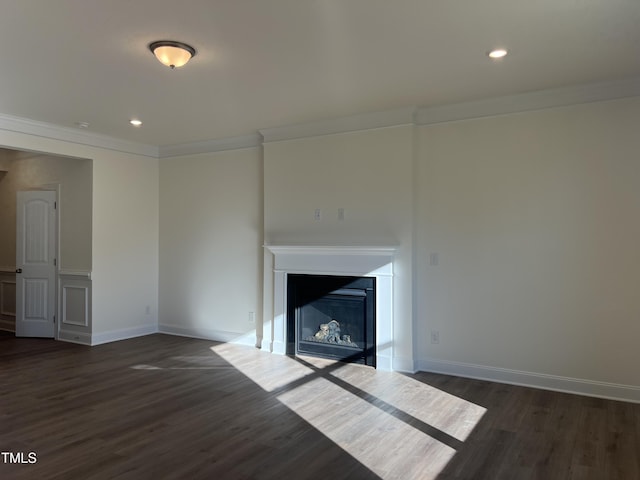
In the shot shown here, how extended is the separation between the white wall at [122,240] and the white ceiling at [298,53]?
51.2 inches

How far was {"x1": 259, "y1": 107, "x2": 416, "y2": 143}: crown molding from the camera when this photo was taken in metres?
4.70

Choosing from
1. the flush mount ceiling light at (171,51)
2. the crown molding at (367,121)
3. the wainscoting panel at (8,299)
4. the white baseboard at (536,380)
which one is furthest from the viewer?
the wainscoting panel at (8,299)

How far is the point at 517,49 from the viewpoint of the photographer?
3219 millimetres

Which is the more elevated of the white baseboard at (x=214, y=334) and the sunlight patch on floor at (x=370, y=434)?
the white baseboard at (x=214, y=334)

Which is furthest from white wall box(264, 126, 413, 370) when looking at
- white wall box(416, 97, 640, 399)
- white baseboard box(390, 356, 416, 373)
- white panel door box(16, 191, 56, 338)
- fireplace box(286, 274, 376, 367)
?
white panel door box(16, 191, 56, 338)

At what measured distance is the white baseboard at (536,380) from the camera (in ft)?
12.5

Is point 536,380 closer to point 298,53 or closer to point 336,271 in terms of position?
point 336,271

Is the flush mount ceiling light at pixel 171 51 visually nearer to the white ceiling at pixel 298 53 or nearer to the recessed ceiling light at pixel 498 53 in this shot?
the white ceiling at pixel 298 53

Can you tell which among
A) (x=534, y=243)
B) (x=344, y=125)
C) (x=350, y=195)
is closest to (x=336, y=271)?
(x=350, y=195)

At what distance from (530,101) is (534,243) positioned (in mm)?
1306

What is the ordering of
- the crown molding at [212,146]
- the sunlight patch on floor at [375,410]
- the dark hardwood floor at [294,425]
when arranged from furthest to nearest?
the crown molding at [212,146] < the sunlight patch on floor at [375,410] < the dark hardwood floor at [294,425]

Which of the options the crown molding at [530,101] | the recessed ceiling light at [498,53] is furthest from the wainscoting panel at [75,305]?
the recessed ceiling light at [498,53]

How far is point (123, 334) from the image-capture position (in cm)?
622

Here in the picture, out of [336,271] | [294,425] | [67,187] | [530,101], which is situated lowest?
[294,425]
